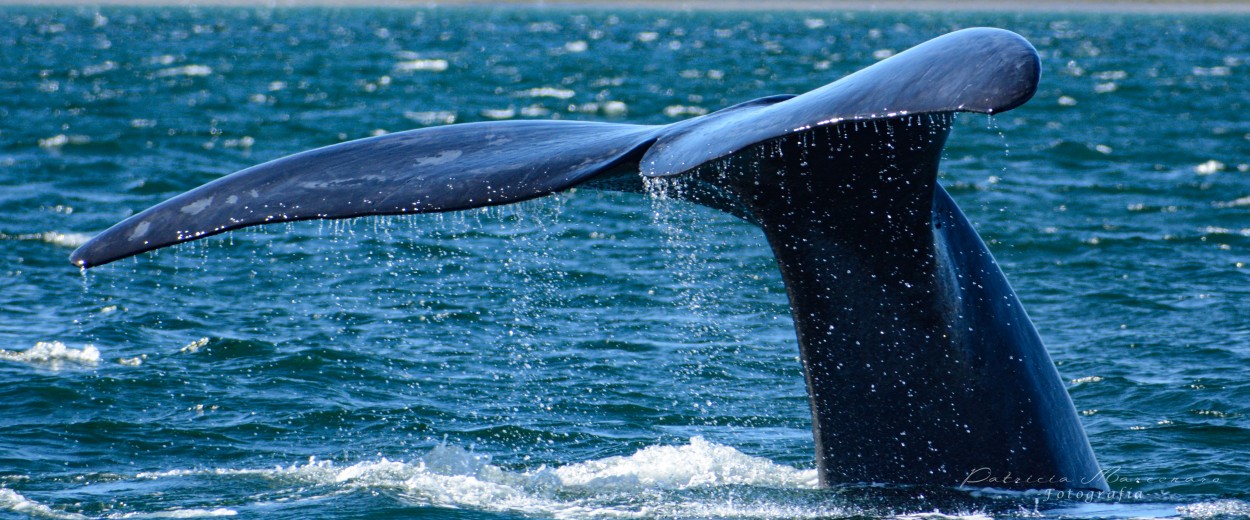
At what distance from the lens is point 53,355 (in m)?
8.91

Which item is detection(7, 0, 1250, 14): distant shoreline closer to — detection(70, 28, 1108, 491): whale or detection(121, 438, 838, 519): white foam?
detection(121, 438, 838, 519): white foam

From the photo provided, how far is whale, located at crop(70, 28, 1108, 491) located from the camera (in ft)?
12.6

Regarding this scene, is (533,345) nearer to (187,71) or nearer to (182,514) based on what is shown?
(182,514)

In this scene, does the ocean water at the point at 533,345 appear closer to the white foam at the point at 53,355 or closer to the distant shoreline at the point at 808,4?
the white foam at the point at 53,355

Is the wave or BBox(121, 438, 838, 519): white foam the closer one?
the wave

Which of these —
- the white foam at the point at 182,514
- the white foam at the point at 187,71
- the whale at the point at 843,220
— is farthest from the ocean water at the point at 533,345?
the white foam at the point at 187,71

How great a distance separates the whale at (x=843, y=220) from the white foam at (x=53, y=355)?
511cm

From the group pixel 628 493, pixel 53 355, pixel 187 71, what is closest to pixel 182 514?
pixel 628 493

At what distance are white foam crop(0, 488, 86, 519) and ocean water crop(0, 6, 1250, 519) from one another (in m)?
0.02

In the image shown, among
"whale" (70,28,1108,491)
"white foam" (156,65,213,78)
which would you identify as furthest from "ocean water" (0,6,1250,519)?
"white foam" (156,65,213,78)

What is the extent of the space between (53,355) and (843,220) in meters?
6.16

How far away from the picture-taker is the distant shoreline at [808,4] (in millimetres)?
135625

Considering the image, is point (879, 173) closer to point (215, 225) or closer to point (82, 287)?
point (215, 225)

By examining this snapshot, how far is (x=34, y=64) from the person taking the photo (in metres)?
36.3
